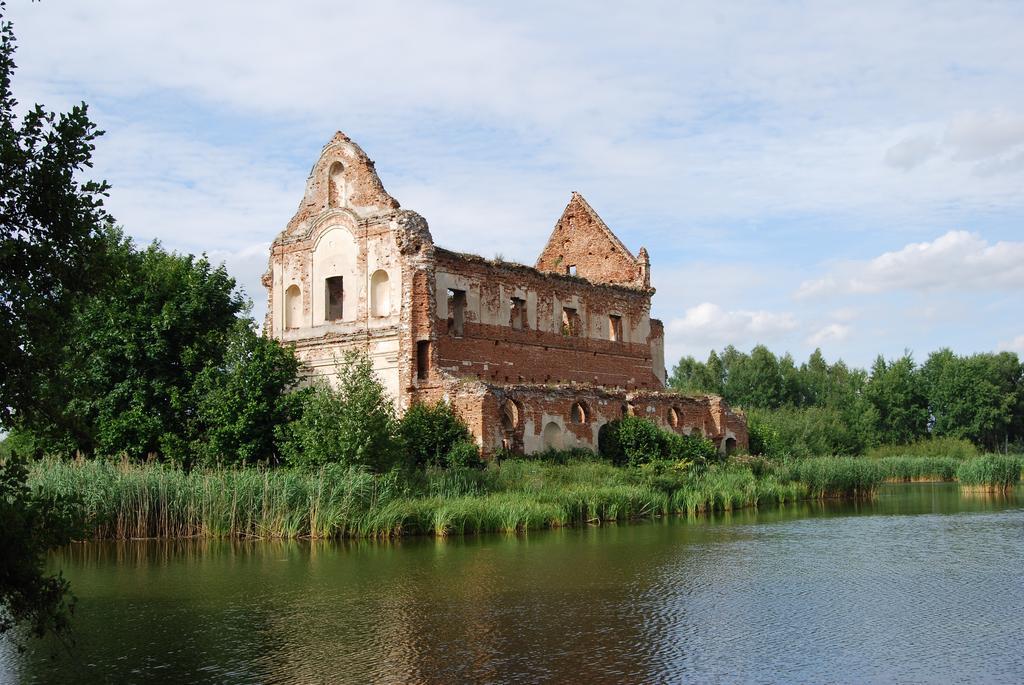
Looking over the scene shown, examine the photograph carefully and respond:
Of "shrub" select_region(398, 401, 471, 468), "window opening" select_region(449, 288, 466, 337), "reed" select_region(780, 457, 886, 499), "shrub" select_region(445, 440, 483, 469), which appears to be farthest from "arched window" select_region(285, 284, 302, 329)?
"reed" select_region(780, 457, 886, 499)

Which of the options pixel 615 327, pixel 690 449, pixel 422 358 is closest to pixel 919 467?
pixel 690 449

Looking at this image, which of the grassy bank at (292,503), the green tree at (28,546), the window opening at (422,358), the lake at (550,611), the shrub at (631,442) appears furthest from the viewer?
the shrub at (631,442)

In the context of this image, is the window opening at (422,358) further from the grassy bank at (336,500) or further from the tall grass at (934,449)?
the tall grass at (934,449)

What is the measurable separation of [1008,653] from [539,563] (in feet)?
26.7

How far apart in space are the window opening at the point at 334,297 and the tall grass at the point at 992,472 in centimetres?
2126

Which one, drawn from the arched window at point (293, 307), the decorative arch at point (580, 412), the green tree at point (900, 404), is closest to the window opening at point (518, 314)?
the decorative arch at point (580, 412)

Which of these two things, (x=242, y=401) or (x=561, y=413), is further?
(x=561, y=413)

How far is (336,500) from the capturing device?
2172 centimetres

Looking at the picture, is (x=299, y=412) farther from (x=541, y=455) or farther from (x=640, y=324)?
(x=640, y=324)

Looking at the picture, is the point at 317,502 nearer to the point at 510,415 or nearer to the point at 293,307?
the point at 510,415

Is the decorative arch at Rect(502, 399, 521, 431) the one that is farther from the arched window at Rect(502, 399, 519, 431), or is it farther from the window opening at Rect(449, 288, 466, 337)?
the window opening at Rect(449, 288, 466, 337)

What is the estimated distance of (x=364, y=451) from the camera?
23.9 metres

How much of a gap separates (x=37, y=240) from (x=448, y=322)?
23.6 meters

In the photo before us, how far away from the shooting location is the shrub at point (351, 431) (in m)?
24.0
